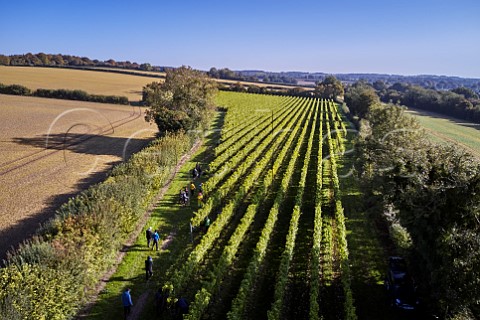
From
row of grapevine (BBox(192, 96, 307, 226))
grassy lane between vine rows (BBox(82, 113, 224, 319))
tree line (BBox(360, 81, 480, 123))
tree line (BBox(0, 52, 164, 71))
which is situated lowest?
grassy lane between vine rows (BBox(82, 113, 224, 319))

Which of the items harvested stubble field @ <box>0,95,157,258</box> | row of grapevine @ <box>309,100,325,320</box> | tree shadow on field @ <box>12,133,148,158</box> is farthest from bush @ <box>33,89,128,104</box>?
row of grapevine @ <box>309,100,325,320</box>

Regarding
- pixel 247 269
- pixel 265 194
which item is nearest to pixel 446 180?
pixel 247 269

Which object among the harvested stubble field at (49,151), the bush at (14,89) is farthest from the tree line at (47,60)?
the harvested stubble field at (49,151)

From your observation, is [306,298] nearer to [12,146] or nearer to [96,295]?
[96,295]

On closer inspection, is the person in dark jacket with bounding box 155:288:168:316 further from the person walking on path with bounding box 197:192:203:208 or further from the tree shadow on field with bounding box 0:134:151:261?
the person walking on path with bounding box 197:192:203:208

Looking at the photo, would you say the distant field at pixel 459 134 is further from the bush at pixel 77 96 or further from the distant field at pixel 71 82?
the distant field at pixel 71 82

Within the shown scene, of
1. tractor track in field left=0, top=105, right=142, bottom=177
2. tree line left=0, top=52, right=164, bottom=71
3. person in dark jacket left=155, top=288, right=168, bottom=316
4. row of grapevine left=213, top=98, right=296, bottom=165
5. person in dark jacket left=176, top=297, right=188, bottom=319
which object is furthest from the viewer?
tree line left=0, top=52, right=164, bottom=71

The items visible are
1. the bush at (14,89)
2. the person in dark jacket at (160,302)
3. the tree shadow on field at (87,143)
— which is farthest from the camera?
the bush at (14,89)
